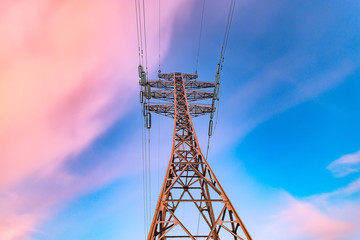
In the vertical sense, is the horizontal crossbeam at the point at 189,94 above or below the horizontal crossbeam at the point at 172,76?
below

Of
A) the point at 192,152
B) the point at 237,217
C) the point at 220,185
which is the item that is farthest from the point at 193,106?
the point at 237,217

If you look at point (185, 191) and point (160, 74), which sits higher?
point (160, 74)

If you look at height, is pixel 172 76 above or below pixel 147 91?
above

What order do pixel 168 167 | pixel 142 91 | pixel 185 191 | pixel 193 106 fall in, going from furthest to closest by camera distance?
pixel 142 91
pixel 193 106
pixel 185 191
pixel 168 167

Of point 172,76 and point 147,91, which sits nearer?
point 147,91

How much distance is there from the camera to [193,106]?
14883 millimetres

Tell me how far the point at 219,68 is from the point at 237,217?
484 inches

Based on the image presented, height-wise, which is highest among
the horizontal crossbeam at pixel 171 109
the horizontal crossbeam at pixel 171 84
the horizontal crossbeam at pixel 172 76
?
the horizontal crossbeam at pixel 172 76

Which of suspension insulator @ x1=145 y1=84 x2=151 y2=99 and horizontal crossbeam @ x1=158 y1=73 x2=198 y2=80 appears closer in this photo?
suspension insulator @ x1=145 y1=84 x2=151 y2=99

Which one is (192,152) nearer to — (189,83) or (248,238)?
(248,238)

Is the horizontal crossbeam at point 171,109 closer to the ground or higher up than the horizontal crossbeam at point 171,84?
closer to the ground

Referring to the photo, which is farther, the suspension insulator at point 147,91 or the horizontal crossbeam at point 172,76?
the horizontal crossbeam at point 172,76

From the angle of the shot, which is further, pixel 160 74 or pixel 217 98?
pixel 160 74

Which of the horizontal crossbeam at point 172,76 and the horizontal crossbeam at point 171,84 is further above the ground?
the horizontal crossbeam at point 172,76
